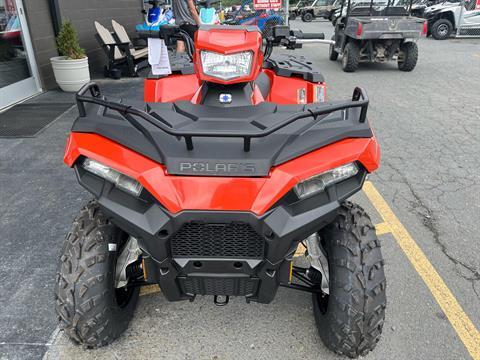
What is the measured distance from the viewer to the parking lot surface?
7.48ft

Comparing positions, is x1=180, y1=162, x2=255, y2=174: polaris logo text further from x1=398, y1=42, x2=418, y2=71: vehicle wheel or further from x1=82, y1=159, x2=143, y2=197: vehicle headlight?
x1=398, y1=42, x2=418, y2=71: vehicle wheel

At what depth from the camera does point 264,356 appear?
2230mm

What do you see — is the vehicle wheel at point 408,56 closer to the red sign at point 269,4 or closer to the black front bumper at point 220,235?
the red sign at point 269,4

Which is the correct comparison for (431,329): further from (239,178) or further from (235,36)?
(235,36)

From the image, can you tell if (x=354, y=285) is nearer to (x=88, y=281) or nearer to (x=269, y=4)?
(x=88, y=281)

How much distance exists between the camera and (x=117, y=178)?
5.78 ft

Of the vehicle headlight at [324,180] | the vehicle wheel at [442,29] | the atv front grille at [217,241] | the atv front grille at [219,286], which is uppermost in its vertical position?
the vehicle headlight at [324,180]

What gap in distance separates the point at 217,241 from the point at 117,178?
1.64 ft

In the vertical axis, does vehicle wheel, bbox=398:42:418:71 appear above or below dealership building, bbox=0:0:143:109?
below

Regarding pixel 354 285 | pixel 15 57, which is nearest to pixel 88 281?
pixel 354 285

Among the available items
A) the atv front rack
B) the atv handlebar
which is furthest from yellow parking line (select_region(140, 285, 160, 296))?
the atv handlebar

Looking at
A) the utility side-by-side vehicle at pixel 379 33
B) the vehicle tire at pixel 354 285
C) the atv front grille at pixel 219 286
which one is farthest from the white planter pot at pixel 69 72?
the vehicle tire at pixel 354 285

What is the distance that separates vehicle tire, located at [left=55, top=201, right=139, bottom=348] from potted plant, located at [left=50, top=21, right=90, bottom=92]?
589cm

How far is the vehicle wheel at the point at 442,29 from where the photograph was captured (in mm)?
16016
